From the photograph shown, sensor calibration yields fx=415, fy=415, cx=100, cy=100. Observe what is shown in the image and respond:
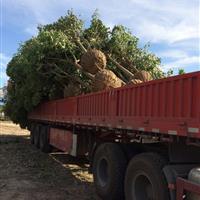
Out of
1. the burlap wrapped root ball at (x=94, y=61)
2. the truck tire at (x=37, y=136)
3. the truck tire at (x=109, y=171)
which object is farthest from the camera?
the truck tire at (x=37, y=136)

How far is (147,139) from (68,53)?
781 cm

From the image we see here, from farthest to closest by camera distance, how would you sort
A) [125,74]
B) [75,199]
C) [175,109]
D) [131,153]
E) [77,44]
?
[77,44]
[125,74]
[75,199]
[131,153]
[175,109]

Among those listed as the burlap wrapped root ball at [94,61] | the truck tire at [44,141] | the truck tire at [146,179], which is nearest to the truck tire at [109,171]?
the truck tire at [146,179]

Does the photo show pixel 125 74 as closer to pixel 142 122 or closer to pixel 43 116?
pixel 43 116

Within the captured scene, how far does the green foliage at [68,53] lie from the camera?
13555mm

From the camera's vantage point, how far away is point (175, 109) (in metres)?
5.76

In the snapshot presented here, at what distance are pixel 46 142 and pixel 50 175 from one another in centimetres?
512

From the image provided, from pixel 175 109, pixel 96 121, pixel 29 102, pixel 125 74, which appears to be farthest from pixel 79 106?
pixel 29 102

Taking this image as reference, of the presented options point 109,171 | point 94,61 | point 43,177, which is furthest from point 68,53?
point 109,171

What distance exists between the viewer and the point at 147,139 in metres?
6.88

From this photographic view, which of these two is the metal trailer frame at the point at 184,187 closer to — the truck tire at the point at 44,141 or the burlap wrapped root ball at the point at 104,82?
the burlap wrapped root ball at the point at 104,82

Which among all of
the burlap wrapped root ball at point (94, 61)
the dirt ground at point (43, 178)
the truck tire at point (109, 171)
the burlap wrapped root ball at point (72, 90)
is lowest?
the dirt ground at point (43, 178)

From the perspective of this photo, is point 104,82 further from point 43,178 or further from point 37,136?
point 37,136

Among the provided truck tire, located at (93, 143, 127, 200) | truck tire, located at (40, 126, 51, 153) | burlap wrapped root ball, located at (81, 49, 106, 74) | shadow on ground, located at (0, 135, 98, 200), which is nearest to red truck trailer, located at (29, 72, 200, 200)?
truck tire, located at (93, 143, 127, 200)
